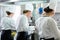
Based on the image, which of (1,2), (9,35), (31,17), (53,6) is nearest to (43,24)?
(53,6)

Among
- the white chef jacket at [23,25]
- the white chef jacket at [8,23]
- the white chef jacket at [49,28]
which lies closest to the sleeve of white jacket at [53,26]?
the white chef jacket at [49,28]

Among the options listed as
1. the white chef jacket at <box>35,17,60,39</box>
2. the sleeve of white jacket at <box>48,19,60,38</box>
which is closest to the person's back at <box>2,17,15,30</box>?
the white chef jacket at <box>35,17,60,39</box>

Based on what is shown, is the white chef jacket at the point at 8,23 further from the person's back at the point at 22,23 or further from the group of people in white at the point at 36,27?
the person's back at the point at 22,23

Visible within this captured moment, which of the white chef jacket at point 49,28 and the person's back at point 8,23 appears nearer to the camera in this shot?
the white chef jacket at point 49,28

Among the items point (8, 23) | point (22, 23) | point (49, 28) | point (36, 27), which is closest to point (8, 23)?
point (8, 23)

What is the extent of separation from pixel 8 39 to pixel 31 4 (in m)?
0.91

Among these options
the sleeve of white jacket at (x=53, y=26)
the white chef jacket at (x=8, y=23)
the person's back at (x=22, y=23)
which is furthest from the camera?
the white chef jacket at (x=8, y=23)

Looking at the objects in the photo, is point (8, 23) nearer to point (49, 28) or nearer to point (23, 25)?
point (23, 25)

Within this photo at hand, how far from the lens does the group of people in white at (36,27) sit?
1.88 m

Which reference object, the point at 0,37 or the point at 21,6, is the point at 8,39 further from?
the point at 21,6

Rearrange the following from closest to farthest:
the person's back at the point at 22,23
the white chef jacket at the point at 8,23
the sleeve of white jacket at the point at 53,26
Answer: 1. the sleeve of white jacket at the point at 53,26
2. the person's back at the point at 22,23
3. the white chef jacket at the point at 8,23

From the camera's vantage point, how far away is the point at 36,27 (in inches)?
88.4

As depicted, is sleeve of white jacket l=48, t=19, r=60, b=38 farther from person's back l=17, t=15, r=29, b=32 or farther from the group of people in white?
person's back l=17, t=15, r=29, b=32

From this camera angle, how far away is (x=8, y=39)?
9.36 feet
